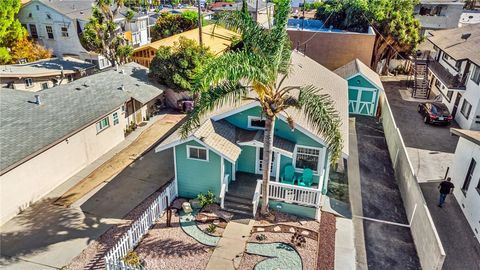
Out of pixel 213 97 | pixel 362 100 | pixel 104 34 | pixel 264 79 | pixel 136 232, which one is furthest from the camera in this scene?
pixel 104 34

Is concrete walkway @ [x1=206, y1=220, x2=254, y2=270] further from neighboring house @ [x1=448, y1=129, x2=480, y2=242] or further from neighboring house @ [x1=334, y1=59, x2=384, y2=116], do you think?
neighboring house @ [x1=334, y1=59, x2=384, y2=116]

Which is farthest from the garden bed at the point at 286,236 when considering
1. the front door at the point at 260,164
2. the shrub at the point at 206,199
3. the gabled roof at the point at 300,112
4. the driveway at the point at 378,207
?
the gabled roof at the point at 300,112

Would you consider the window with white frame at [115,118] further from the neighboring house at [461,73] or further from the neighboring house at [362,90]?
the neighboring house at [461,73]

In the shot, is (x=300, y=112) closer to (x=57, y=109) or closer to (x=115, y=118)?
(x=115, y=118)

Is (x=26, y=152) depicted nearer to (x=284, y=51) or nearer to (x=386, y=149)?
(x=284, y=51)

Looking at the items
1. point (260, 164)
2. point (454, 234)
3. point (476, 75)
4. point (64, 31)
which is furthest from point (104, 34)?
point (476, 75)

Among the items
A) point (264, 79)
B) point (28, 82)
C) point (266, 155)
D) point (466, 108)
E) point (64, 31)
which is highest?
point (264, 79)

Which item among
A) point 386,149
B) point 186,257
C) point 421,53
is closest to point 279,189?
point 186,257
